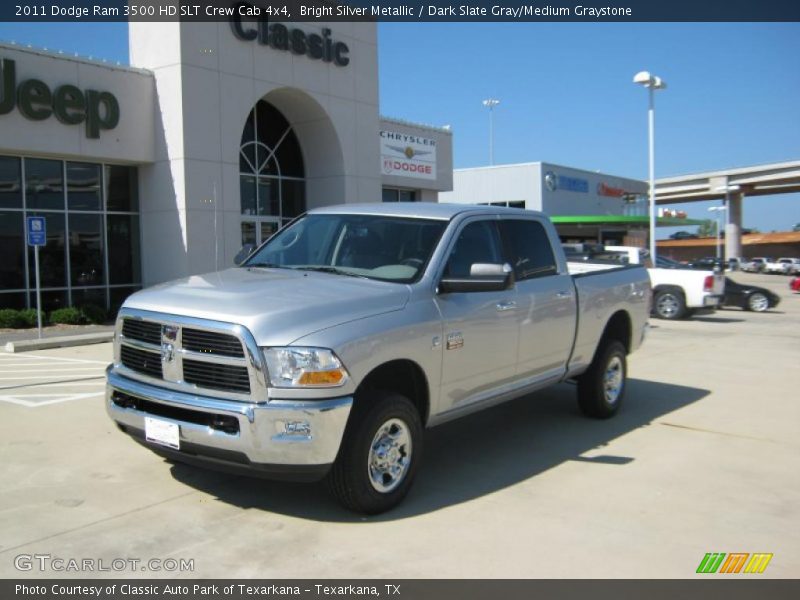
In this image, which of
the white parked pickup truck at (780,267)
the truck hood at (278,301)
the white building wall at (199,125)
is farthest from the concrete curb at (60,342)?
the white parked pickup truck at (780,267)

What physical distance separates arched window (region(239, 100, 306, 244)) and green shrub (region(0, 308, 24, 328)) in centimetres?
680

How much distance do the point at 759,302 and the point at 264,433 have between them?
21.5 m

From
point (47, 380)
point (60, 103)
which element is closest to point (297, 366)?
point (47, 380)

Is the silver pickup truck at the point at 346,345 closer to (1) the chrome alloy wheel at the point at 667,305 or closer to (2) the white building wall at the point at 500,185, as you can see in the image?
(1) the chrome alloy wheel at the point at 667,305

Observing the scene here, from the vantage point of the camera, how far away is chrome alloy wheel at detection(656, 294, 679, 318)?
758 inches

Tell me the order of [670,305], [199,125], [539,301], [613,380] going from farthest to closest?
[670,305], [199,125], [613,380], [539,301]

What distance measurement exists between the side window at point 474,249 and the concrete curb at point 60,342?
986cm

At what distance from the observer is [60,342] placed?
544 inches

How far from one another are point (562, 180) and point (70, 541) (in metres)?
42.8

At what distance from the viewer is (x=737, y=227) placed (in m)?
77.2

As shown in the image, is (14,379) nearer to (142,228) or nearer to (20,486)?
(20,486)

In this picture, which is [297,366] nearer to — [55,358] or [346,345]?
[346,345]

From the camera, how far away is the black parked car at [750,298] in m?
22.4

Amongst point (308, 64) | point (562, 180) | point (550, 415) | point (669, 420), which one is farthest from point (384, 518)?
point (562, 180)
